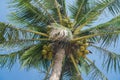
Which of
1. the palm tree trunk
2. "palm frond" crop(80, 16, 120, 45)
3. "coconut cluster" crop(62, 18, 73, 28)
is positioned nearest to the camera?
the palm tree trunk

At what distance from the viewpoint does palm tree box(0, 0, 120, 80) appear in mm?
12766

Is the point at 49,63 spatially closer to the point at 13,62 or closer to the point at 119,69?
the point at 13,62

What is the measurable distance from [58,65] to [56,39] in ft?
3.62

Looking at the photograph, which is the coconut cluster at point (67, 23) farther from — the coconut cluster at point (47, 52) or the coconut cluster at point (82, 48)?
the coconut cluster at point (47, 52)

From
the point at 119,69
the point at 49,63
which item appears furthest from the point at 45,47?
the point at 119,69

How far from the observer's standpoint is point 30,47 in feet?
44.3

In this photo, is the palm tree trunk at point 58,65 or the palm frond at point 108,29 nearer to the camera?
the palm tree trunk at point 58,65

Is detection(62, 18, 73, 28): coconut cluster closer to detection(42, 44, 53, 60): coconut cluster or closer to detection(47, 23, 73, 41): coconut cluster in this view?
detection(42, 44, 53, 60): coconut cluster

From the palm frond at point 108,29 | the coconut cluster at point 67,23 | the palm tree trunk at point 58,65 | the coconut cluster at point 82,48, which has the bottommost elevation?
the palm tree trunk at point 58,65

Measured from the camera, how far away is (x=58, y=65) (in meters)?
12.6

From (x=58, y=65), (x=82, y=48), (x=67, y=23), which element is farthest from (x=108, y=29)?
(x=58, y=65)

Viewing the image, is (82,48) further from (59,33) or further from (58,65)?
(59,33)

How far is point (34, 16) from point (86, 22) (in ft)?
6.23

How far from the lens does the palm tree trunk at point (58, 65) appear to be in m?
12.4
